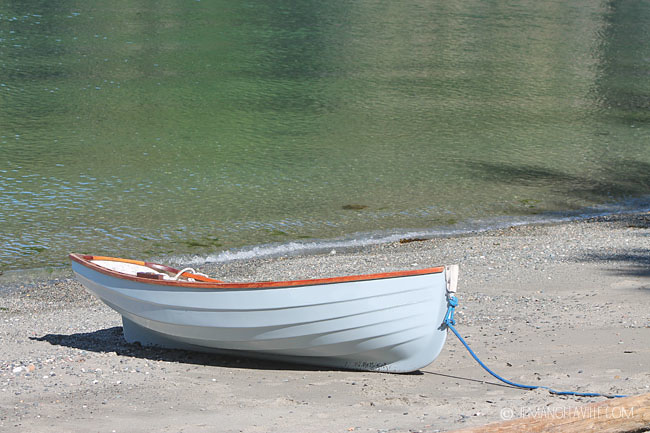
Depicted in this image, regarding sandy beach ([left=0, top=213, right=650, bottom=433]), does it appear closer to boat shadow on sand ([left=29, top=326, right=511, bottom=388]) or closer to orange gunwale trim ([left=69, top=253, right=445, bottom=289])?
boat shadow on sand ([left=29, top=326, right=511, bottom=388])

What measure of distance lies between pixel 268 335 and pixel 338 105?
18.0 meters

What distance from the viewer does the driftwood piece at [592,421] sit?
17.2 feet

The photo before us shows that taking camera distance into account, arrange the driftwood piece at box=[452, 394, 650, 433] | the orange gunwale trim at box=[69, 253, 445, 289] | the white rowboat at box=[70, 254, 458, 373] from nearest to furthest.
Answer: the driftwood piece at box=[452, 394, 650, 433], the orange gunwale trim at box=[69, 253, 445, 289], the white rowboat at box=[70, 254, 458, 373]

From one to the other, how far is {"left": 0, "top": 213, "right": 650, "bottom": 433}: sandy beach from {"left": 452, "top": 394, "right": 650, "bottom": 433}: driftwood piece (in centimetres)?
84

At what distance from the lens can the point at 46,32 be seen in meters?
37.2

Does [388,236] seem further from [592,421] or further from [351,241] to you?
[592,421]

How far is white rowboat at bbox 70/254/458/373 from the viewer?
7000mm

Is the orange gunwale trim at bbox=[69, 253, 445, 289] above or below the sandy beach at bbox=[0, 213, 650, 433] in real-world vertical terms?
above

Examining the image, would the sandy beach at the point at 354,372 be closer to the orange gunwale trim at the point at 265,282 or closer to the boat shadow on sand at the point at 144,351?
the boat shadow on sand at the point at 144,351

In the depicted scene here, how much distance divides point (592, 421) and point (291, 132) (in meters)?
16.9

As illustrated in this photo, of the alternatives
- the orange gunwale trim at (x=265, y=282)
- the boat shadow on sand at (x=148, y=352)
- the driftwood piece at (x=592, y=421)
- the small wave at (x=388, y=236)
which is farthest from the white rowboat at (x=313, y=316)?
the small wave at (x=388, y=236)

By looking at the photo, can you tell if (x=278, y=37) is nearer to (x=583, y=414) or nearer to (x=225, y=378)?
(x=225, y=378)

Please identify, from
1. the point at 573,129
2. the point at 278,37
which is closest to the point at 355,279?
the point at 573,129

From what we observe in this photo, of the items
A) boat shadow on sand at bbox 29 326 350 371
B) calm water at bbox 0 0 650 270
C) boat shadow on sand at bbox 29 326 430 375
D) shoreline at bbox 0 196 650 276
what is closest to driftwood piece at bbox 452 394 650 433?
boat shadow on sand at bbox 29 326 430 375
